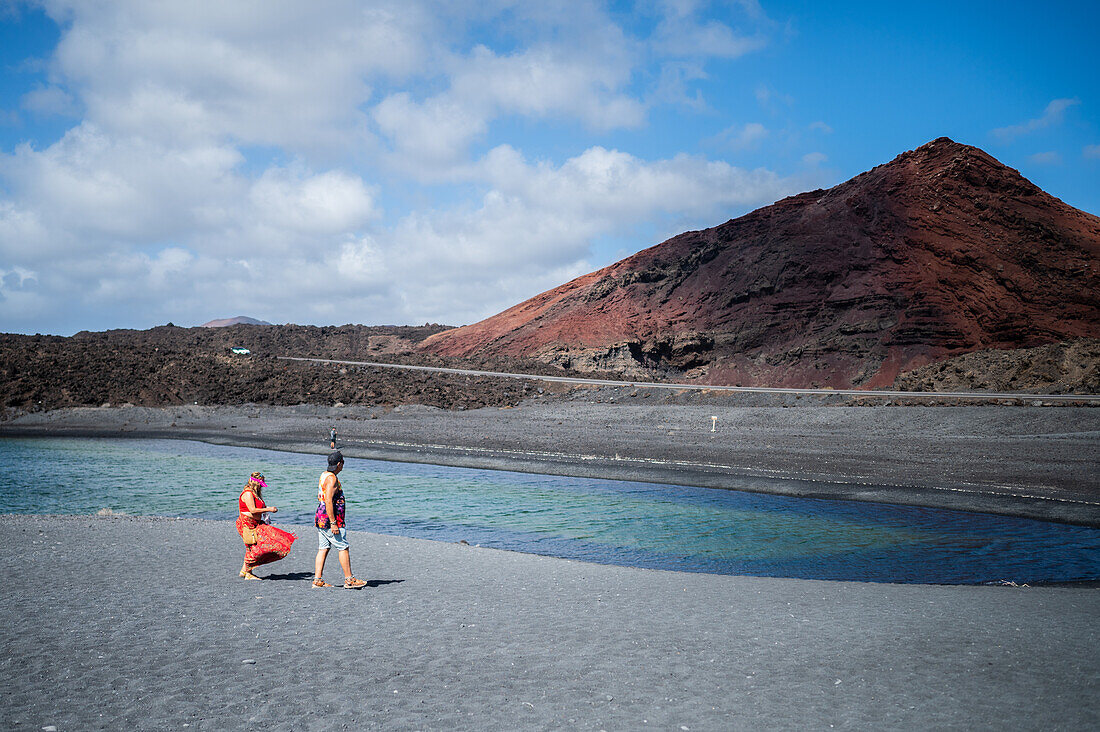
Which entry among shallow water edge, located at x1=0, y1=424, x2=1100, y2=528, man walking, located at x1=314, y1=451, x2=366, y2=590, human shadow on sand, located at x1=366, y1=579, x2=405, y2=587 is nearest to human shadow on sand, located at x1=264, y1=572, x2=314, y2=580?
man walking, located at x1=314, y1=451, x2=366, y2=590

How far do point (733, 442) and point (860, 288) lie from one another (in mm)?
35924

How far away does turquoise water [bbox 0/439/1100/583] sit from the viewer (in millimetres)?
11617

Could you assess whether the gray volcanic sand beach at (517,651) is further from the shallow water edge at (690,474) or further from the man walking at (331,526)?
the shallow water edge at (690,474)

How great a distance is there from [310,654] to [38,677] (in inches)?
73.6

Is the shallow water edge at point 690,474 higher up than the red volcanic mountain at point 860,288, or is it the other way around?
the red volcanic mountain at point 860,288

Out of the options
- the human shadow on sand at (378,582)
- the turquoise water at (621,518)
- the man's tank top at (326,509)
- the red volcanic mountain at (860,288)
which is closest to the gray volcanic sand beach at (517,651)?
the human shadow on sand at (378,582)

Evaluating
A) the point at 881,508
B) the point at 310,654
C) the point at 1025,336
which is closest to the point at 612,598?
the point at 310,654

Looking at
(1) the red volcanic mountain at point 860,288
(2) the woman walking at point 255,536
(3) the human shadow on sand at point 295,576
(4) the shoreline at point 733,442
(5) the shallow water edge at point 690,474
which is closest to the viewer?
(2) the woman walking at point 255,536

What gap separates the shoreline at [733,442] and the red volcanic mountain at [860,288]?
19.3m

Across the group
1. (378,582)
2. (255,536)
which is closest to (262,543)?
(255,536)

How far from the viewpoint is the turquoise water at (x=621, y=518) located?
38.1ft

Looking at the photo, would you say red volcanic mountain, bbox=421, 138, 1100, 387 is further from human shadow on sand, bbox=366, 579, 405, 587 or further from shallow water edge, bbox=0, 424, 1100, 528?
human shadow on sand, bbox=366, 579, 405, 587

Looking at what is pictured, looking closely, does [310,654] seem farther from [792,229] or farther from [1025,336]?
[792,229]

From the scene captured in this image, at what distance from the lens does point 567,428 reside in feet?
111
